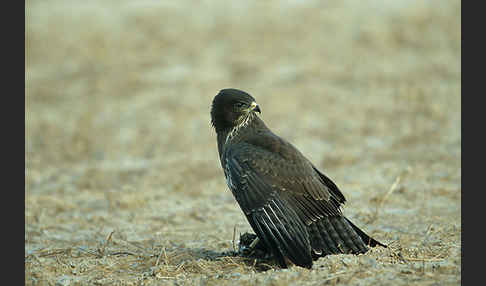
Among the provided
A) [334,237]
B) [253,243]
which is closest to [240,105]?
[253,243]

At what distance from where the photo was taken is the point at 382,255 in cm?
488

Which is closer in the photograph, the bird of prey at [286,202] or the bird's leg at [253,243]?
the bird of prey at [286,202]

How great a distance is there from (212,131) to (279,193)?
6833 millimetres

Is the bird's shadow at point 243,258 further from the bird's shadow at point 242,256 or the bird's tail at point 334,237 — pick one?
the bird's tail at point 334,237

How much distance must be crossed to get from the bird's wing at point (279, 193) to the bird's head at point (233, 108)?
32 centimetres

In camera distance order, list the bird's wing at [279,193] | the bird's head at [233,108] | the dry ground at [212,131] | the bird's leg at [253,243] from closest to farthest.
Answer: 1. the bird's wing at [279,193]
2. the bird's leg at [253,243]
3. the dry ground at [212,131]
4. the bird's head at [233,108]

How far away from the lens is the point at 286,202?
490 cm

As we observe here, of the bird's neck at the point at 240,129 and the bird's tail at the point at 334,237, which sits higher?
the bird's neck at the point at 240,129

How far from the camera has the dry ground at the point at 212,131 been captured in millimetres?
5340

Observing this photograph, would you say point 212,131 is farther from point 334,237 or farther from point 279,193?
point 334,237

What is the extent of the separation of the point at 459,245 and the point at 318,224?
136 centimetres

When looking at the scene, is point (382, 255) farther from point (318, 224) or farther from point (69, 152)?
point (69, 152)

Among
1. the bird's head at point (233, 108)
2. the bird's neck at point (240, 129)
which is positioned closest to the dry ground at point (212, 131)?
the bird's neck at point (240, 129)

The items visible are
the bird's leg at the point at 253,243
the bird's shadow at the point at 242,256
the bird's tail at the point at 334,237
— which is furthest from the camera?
the bird's leg at the point at 253,243
